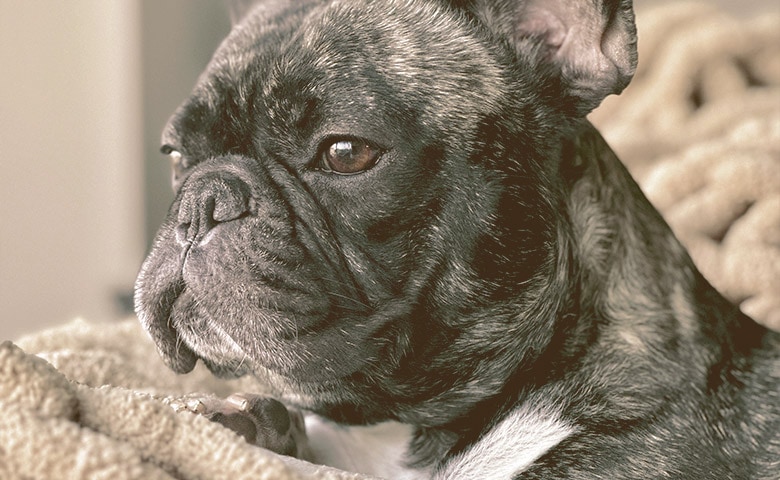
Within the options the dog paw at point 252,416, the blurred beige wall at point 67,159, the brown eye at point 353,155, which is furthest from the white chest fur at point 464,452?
the blurred beige wall at point 67,159

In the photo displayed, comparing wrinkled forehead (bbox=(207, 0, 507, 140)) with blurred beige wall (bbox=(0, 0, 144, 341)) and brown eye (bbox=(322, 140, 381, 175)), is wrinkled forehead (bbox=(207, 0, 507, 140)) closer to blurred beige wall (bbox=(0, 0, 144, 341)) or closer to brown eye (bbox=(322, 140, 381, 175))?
brown eye (bbox=(322, 140, 381, 175))

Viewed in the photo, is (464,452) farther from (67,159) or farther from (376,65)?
(67,159)

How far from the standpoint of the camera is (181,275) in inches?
45.6

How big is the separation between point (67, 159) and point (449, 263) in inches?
99.3

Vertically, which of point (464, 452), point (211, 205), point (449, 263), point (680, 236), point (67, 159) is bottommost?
point (67, 159)

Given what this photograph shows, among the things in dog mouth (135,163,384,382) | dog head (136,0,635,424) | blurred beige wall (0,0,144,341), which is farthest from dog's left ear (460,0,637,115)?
blurred beige wall (0,0,144,341)

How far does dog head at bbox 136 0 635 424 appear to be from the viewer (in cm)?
113

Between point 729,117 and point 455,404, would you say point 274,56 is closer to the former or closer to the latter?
point 455,404

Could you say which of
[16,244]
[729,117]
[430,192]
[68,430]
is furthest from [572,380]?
[16,244]

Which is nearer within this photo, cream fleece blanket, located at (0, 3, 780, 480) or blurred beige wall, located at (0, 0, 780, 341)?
cream fleece blanket, located at (0, 3, 780, 480)

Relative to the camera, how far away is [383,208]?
1.13 metres

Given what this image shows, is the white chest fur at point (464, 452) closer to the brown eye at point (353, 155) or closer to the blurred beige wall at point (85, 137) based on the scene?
the brown eye at point (353, 155)

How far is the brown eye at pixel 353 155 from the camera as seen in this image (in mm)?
1129

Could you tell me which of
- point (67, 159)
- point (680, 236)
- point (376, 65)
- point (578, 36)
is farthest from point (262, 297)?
point (67, 159)
